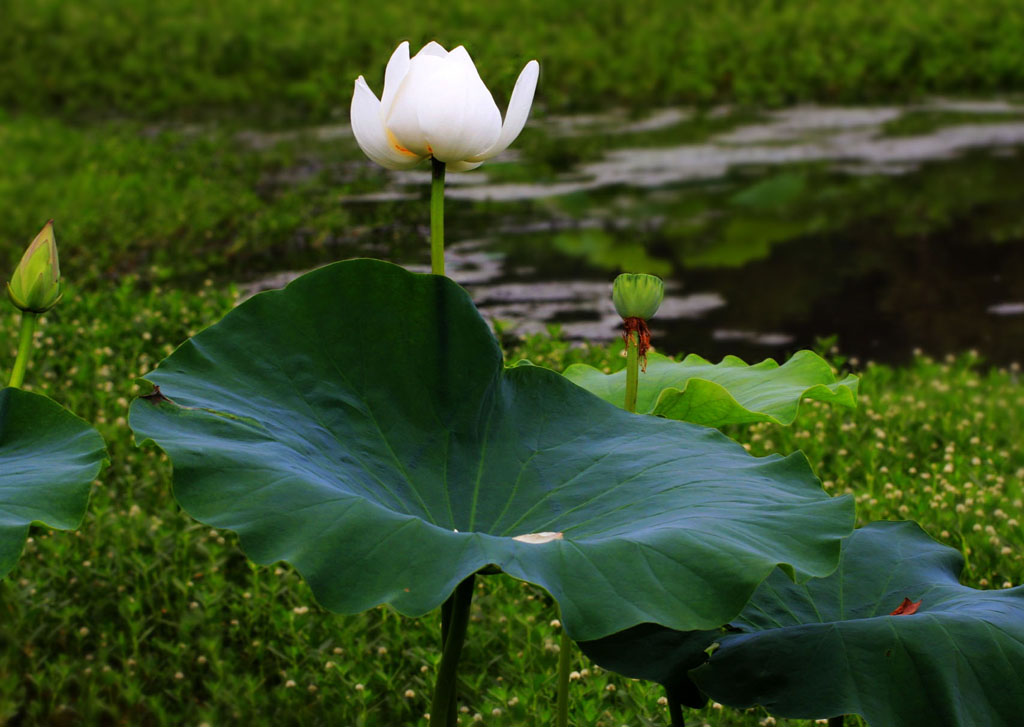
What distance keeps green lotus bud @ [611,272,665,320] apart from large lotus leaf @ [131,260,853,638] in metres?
0.16

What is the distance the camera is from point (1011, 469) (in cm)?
332

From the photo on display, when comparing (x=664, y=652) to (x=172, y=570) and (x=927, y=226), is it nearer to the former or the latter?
(x=172, y=570)

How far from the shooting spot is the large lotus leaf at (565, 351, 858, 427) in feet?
5.43

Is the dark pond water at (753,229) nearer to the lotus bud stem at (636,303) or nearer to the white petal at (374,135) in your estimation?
the lotus bud stem at (636,303)

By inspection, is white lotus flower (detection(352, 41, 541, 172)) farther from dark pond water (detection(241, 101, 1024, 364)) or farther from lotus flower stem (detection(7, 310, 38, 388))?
dark pond water (detection(241, 101, 1024, 364))

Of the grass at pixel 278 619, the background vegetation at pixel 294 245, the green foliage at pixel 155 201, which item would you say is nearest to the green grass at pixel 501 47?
the background vegetation at pixel 294 245

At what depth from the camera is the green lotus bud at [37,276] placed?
1.57 meters

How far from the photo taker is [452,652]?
131 centimetres

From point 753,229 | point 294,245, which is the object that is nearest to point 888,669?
point 294,245

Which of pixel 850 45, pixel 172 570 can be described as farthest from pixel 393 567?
pixel 850 45

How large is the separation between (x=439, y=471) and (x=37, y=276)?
2.11 ft

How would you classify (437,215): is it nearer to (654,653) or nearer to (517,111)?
(517,111)

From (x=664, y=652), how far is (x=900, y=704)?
0.88ft

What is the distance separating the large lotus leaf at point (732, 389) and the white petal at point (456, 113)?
49 cm
